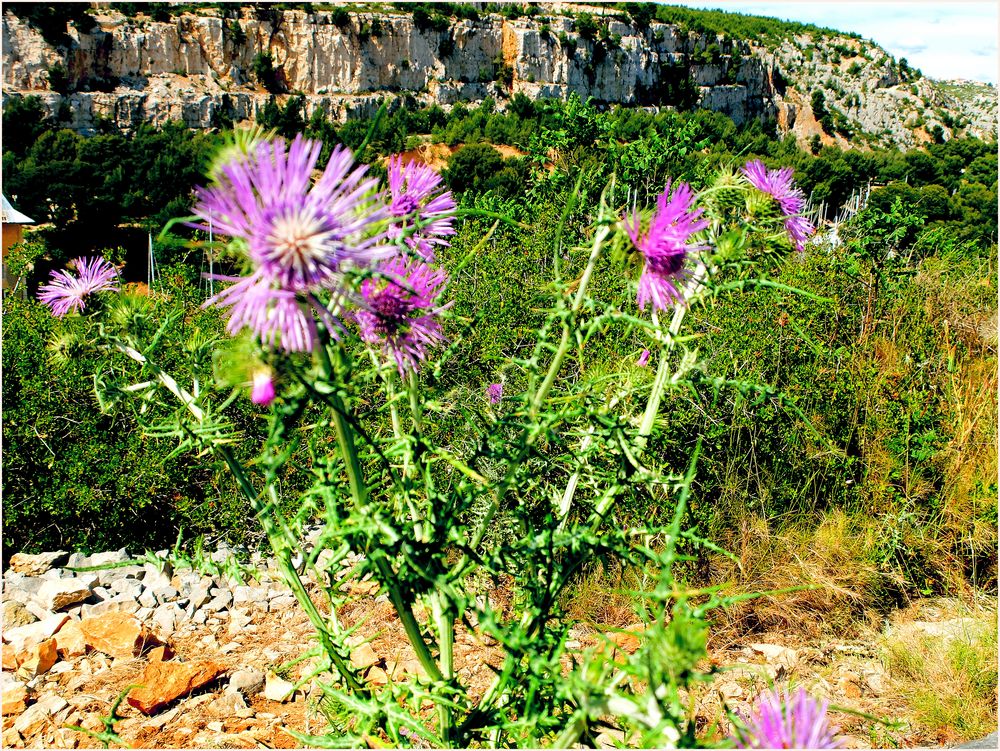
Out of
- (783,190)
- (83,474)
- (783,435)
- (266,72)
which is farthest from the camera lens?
(266,72)

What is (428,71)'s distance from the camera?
5416 cm

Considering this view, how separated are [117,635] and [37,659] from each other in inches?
9.9

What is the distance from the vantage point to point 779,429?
3.66 meters

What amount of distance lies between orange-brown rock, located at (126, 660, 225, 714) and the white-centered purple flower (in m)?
1.87

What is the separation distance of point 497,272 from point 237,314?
396cm

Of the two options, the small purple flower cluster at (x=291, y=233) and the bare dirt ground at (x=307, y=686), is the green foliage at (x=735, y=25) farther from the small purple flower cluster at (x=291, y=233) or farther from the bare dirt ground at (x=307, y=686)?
the small purple flower cluster at (x=291, y=233)

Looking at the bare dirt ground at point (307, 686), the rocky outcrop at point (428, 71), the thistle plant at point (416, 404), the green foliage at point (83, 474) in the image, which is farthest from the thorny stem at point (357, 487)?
the rocky outcrop at point (428, 71)

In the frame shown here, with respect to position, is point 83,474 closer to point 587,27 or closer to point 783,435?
point 783,435

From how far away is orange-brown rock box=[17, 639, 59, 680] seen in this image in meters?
2.46

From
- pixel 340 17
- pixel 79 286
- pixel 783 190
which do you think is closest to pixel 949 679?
pixel 783 190

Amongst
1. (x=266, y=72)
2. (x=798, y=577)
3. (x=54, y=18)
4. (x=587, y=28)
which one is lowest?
(x=798, y=577)

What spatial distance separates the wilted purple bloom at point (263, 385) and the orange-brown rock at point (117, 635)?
7.11 feet

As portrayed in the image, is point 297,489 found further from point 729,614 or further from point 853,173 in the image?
point 853,173

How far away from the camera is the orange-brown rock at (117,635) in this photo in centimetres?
263
